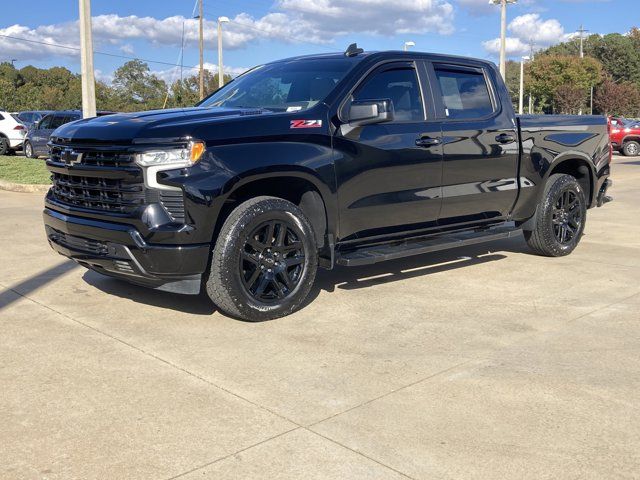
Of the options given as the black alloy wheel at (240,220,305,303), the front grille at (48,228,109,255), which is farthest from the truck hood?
the black alloy wheel at (240,220,305,303)

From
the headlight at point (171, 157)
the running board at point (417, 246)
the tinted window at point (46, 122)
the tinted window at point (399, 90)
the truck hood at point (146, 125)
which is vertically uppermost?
the tinted window at point (46, 122)

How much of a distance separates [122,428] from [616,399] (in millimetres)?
2557

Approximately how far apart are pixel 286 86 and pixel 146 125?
1551 millimetres

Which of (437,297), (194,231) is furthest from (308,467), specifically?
(437,297)

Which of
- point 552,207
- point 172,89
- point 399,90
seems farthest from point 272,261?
point 172,89

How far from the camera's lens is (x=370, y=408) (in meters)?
3.77

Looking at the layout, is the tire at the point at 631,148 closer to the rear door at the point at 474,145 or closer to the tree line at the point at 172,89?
the rear door at the point at 474,145

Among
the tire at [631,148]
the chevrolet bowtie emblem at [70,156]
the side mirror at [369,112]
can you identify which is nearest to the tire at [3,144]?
the chevrolet bowtie emblem at [70,156]

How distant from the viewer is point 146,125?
491 centimetres

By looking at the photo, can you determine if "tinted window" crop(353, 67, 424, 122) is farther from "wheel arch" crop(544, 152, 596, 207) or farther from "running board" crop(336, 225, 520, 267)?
"wheel arch" crop(544, 152, 596, 207)

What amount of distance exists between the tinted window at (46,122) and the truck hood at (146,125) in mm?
17074

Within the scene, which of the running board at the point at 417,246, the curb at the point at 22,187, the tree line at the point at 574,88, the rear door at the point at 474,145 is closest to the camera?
the running board at the point at 417,246

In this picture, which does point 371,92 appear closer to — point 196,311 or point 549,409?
point 196,311

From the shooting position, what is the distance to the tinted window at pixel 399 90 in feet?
19.6
